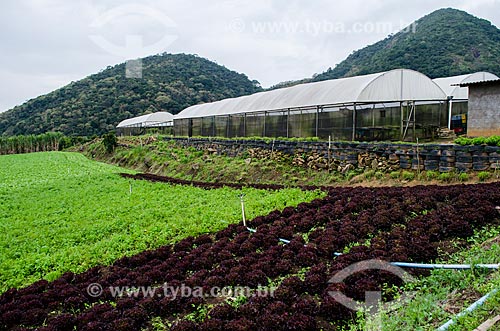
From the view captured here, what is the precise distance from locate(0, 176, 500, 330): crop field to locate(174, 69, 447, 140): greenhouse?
8129 mm

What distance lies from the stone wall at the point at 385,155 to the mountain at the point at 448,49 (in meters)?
23.3

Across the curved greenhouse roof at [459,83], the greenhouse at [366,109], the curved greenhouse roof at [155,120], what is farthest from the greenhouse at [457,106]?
the curved greenhouse roof at [155,120]

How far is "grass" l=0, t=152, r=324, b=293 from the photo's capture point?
7770 millimetres

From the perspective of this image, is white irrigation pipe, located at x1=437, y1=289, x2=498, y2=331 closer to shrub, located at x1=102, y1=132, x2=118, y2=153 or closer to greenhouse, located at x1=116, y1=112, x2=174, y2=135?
shrub, located at x1=102, y1=132, x2=118, y2=153

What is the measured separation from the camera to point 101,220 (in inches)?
424

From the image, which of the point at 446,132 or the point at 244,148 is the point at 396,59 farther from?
the point at 244,148

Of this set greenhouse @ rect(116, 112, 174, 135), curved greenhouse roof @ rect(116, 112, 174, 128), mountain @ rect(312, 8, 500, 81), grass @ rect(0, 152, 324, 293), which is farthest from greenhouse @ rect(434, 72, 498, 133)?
curved greenhouse roof @ rect(116, 112, 174, 128)

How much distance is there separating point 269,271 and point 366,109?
12509 millimetres

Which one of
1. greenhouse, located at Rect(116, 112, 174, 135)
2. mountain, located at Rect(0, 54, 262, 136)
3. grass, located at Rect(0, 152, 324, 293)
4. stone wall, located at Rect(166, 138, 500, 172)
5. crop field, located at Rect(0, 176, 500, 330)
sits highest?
Result: mountain, located at Rect(0, 54, 262, 136)

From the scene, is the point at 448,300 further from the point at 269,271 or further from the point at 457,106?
the point at 457,106

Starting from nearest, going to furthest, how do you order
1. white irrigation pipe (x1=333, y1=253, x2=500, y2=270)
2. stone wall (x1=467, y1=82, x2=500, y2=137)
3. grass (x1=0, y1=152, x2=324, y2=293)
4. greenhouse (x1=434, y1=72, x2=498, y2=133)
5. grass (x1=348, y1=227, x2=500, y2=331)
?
grass (x1=348, y1=227, x2=500, y2=331) < white irrigation pipe (x1=333, y1=253, x2=500, y2=270) < grass (x1=0, y1=152, x2=324, y2=293) < stone wall (x1=467, y1=82, x2=500, y2=137) < greenhouse (x1=434, y1=72, x2=498, y2=133)

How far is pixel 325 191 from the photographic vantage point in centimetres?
1082

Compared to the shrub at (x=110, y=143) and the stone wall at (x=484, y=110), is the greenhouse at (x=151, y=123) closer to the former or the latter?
the shrub at (x=110, y=143)

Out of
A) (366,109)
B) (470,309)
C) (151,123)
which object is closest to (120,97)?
(151,123)
